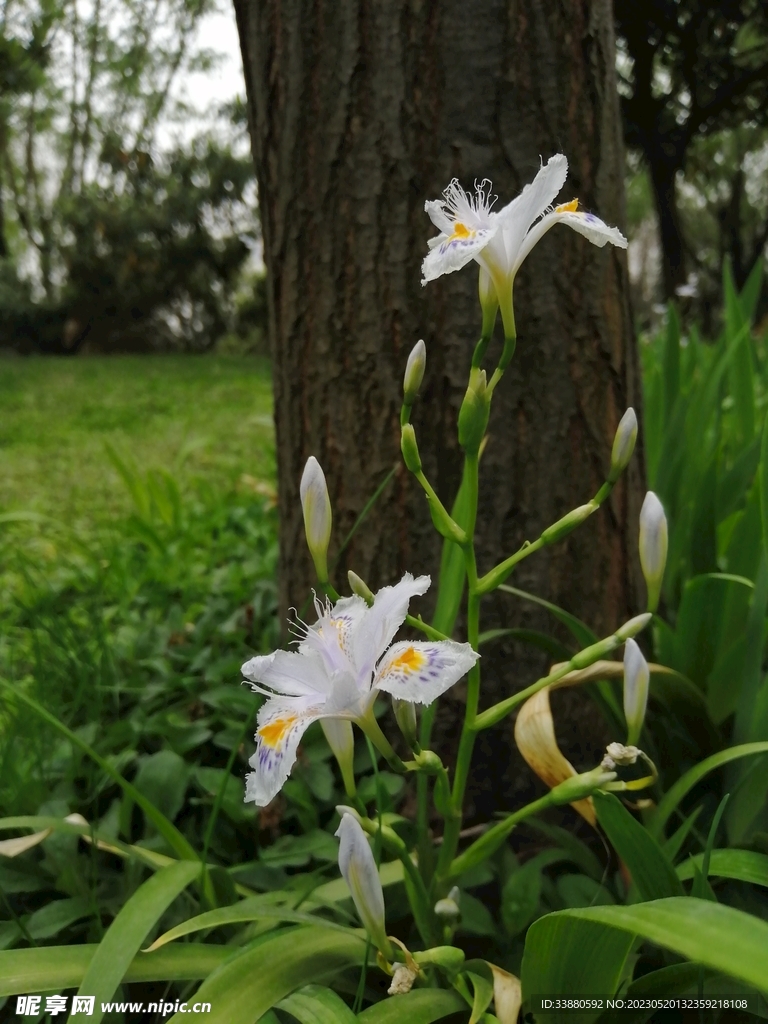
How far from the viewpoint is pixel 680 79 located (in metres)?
8.43

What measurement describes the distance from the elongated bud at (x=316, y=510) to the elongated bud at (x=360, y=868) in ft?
0.78

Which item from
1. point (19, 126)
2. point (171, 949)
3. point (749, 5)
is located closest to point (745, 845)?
point (171, 949)

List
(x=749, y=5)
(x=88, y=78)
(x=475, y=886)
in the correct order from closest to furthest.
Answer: (x=475, y=886), (x=749, y=5), (x=88, y=78)

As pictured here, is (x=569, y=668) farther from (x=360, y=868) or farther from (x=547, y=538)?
(x=360, y=868)

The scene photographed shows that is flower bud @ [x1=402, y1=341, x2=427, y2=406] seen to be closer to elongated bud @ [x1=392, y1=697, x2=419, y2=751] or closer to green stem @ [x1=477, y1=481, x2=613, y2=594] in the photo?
green stem @ [x1=477, y1=481, x2=613, y2=594]

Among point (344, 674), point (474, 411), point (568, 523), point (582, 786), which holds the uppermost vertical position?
point (474, 411)

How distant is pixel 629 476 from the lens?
132 cm

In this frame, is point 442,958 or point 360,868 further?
point 442,958

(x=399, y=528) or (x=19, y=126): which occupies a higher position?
(x=19, y=126)

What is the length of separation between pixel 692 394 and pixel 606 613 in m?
0.65

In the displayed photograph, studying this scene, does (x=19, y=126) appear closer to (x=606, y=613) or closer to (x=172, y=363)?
(x=172, y=363)

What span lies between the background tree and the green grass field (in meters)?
4.81

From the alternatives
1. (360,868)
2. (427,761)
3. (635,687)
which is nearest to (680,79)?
(635,687)

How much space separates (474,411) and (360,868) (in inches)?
15.8
